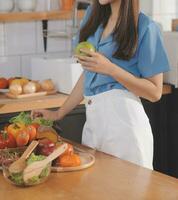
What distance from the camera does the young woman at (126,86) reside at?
1.82m

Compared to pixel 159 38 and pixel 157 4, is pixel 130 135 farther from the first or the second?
pixel 157 4

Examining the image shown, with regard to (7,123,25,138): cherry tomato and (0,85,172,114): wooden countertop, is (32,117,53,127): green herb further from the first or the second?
(0,85,172,114): wooden countertop

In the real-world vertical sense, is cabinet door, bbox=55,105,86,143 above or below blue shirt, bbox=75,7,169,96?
below

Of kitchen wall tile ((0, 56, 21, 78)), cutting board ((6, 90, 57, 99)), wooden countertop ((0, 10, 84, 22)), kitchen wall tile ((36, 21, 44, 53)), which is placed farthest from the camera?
kitchen wall tile ((36, 21, 44, 53))

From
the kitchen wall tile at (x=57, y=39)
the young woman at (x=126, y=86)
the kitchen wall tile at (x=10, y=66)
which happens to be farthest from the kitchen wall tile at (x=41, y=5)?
the young woman at (x=126, y=86)

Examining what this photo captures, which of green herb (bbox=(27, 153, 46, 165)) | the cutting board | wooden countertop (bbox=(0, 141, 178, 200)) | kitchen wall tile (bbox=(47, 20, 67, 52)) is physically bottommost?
the cutting board

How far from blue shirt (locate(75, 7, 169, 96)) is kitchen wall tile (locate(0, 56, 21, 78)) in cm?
124

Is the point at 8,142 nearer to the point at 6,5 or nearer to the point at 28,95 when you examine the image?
the point at 28,95

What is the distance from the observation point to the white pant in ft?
5.98

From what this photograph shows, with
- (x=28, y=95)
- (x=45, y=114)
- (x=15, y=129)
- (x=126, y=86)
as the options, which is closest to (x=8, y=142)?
(x=15, y=129)

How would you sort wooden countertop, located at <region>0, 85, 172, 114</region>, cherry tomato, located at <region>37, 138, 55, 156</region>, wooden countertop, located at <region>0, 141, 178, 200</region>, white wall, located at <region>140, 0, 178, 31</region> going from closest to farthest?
wooden countertop, located at <region>0, 141, 178, 200</region> < cherry tomato, located at <region>37, 138, 55, 156</region> < wooden countertop, located at <region>0, 85, 172, 114</region> < white wall, located at <region>140, 0, 178, 31</region>

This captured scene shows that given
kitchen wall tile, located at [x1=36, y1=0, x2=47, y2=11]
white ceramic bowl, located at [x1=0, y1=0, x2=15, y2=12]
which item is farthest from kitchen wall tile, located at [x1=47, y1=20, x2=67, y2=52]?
white ceramic bowl, located at [x1=0, y1=0, x2=15, y2=12]

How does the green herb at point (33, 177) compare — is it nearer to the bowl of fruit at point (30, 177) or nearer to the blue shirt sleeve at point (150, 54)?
the bowl of fruit at point (30, 177)

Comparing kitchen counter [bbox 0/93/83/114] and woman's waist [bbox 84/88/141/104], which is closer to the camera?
woman's waist [bbox 84/88/141/104]
